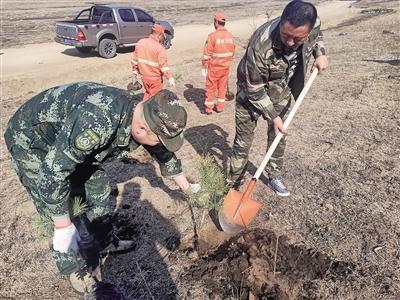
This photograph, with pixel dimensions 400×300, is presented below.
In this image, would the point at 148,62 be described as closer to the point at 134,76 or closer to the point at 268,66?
the point at 134,76

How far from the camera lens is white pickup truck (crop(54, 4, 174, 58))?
463 inches

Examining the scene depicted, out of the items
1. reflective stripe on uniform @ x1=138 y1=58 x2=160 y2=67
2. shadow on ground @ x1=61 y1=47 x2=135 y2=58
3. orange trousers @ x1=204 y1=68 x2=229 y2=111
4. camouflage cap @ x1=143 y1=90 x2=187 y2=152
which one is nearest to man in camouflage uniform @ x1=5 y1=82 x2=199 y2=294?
camouflage cap @ x1=143 y1=90 x2=187 y2=152

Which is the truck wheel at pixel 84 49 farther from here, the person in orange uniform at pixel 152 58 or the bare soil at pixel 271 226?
the person in orange uniform at pixel 152 58

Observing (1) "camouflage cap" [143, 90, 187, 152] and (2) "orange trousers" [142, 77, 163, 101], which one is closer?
(1) "camouflage cap" [143, 90, 187, 152]

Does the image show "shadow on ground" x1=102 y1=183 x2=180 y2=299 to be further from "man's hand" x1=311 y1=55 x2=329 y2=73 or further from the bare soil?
"man's hand" x1=311 y1=55 x2=329 y2=73

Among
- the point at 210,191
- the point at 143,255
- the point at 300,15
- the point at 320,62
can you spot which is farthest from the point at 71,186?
the point at 320,62

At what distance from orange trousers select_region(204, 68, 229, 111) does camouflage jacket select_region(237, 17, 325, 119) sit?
317 centimetres

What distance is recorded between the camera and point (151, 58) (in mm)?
6332

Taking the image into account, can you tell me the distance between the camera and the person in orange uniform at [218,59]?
6.83 meters

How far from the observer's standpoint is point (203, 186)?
145 inches

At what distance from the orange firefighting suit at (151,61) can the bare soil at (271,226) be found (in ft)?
3.61

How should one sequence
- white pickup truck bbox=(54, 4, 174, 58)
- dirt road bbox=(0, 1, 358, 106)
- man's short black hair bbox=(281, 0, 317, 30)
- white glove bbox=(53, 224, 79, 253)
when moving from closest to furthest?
white glove bbox=(53, 224, 79, 253) < man's short black hair bbox=(281, 0, 317, 30) < dirt road bbox=(0, 1, 358, 106) < white pickup truck bbox=(54, 4, 174, 58)

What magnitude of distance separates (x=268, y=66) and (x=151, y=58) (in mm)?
3393

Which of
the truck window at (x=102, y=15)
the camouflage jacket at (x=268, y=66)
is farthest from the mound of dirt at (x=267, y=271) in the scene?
the truck window at (x=102, y=15)
